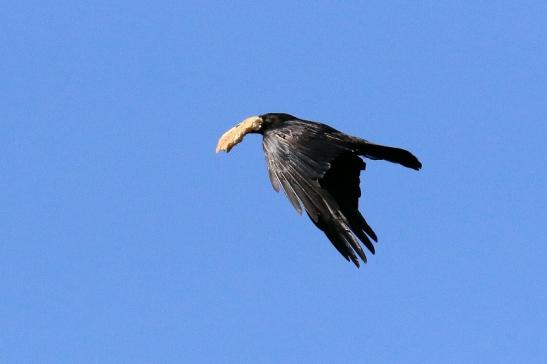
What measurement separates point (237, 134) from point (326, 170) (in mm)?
2720

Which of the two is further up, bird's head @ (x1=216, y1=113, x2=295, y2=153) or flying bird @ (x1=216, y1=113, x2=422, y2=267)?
bird's head @ (x1=216, y1=113, x2=295, y2=153)

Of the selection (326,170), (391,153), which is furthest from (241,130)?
(326,170)

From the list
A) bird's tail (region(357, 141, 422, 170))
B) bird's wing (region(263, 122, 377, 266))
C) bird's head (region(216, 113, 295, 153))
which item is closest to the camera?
bird's wing (region(263, 122, 377, 266))

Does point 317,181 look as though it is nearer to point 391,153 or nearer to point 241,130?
point 391,153

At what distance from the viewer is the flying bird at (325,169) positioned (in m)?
16.1

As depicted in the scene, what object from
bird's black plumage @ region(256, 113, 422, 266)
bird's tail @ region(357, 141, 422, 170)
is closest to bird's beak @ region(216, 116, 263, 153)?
bird's black plumage @ region(256, 113, 422, 266)

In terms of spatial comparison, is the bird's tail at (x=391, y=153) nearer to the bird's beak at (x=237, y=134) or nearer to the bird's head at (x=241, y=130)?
the bird's head at (x=241, y=130)

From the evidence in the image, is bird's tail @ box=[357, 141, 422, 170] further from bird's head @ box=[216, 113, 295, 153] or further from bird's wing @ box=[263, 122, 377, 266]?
bird's head @ box=[216, 113, 295, 153]

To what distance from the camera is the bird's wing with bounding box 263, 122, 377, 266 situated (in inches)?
633

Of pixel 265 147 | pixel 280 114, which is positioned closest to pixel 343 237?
pixel 265 147

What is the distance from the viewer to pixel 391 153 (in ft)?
57.7

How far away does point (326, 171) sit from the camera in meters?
16.8

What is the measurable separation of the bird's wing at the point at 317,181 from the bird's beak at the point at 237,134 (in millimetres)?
1187

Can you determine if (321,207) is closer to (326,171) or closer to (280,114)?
(326,171)
